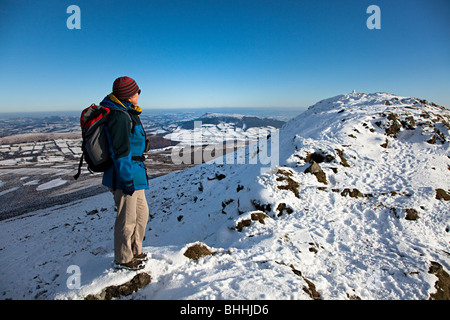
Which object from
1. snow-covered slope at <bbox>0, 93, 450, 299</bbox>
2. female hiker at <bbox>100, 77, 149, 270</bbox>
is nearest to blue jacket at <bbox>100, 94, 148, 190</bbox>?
female hiker at <bbox>100, 77, 149, 270</bbox>

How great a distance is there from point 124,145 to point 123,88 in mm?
1176

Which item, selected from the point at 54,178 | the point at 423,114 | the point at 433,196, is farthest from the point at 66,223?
the point at 54,178

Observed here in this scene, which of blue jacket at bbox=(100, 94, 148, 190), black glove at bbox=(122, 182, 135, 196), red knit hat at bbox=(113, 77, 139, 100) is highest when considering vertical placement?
red knit hat at bbox=(113, 77, 139, 100)

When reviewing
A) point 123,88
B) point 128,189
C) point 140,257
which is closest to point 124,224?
point 128,189

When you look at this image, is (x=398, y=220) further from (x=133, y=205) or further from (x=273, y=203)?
(x=133, y=205)

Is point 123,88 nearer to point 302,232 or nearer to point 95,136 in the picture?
point 95,136

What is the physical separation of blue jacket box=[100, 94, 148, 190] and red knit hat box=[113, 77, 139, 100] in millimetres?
105

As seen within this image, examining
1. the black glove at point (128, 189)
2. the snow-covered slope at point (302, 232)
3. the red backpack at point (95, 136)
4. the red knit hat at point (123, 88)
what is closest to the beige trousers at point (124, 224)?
the black glove at point (128, 189)

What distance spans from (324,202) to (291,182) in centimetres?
163

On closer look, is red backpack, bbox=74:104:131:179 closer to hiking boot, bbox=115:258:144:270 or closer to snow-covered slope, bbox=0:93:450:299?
hiking boot, bbox=115:258:144:270

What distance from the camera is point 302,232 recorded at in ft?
22.0

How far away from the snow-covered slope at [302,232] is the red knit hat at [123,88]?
3553mm

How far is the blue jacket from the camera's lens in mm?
3312

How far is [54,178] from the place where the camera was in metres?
46.5
